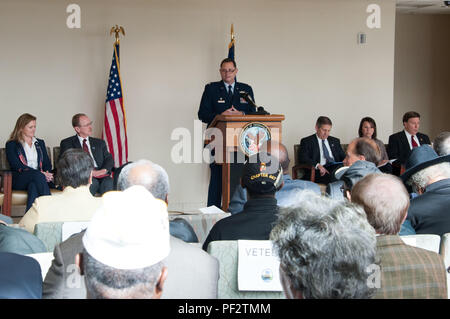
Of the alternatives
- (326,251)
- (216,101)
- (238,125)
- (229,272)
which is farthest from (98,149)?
(326,251)

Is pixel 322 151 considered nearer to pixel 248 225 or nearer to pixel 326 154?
pixel 326 154

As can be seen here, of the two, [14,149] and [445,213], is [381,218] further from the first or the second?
[14,149]

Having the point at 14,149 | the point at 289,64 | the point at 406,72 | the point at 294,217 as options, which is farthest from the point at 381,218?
the point at 406,72

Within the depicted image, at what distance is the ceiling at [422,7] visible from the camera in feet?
26.2

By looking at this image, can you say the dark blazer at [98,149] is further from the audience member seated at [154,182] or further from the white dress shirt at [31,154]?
the audience member seated at [154,182]

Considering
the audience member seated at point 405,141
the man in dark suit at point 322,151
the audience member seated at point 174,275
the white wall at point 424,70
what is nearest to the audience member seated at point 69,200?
the audience member seated at point 174,275

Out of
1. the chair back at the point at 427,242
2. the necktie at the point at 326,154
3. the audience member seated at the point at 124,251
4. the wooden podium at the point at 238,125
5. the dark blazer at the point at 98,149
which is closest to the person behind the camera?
the audience member seated at the point at 124,251

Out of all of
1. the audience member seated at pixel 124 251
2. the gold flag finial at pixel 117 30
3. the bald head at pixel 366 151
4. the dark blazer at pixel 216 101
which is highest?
the gold flag finial at pixel 117 30

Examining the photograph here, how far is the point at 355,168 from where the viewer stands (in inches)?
124

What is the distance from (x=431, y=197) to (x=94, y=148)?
13.2 ft

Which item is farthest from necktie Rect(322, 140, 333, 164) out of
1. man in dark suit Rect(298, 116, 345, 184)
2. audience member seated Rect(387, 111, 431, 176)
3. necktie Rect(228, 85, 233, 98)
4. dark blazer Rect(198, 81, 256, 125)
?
necktie Rect(228, 85, 233, 98)

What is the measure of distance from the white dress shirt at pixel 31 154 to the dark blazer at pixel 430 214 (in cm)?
427

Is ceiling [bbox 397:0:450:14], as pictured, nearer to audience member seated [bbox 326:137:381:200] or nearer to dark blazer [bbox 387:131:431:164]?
dark blazer [bbox 387:131:431:164]

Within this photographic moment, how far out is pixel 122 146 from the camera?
21.8 feet
